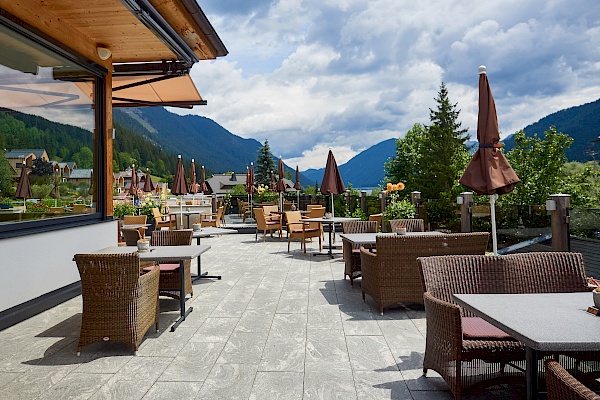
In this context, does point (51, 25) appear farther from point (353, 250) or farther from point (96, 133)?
point (353, 250)

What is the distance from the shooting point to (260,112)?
27156 millimetres

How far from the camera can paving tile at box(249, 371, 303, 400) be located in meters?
2.60

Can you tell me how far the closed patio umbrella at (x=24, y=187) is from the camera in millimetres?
4891

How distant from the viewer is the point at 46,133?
18.1 feet

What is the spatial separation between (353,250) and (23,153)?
4247 mm

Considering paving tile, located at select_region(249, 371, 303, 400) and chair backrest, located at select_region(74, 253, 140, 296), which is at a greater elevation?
chair backrest, located at select_region(74, 253, 140, 296)

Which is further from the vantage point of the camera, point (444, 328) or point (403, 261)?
point (403, 261)

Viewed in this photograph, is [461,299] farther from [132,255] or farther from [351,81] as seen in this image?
[351,81]

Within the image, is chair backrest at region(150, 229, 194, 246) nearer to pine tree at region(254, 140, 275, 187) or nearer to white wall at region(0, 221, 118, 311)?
white wall at region(0, 221, 118, 311)

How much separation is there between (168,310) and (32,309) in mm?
1387

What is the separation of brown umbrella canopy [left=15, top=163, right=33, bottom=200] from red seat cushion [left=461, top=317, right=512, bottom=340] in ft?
15.6

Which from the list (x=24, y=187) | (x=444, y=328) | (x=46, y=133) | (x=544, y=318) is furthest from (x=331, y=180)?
(x=544, y=318)

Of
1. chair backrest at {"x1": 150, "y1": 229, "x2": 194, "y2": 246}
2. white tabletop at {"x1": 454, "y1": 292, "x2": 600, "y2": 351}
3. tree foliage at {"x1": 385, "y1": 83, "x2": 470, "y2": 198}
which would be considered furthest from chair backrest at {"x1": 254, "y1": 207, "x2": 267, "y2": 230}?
tree foliage at {"x1": 385, "y1": 83, "x2": 470, "y2": 198}

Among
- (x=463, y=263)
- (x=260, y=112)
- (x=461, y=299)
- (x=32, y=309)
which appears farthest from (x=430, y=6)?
(x=260, y=112)
